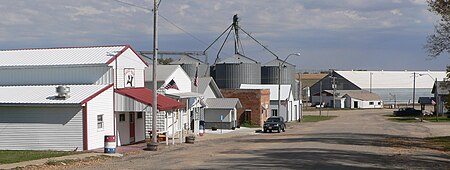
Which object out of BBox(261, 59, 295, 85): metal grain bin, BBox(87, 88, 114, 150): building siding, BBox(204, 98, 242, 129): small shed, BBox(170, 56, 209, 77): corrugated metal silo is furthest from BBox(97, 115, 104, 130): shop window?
BBox(261, 59, 295, 85): metal grain bin

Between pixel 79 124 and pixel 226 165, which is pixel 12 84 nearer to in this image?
pixel 79 124

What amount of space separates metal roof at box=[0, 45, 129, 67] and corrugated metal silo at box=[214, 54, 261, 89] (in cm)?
4137

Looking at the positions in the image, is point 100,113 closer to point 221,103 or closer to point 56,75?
point 56,75

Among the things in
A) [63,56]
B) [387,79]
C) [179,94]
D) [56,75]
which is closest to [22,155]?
[56,75]

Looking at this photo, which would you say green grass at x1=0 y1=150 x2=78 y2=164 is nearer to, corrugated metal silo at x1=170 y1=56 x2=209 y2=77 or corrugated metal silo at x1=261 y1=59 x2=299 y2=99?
corrugated metal silo at x1=170 y1=56 x2=209 y2=77

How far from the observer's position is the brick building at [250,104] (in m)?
68.2

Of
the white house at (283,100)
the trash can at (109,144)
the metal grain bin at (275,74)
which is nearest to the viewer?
the trash can at (109,144)

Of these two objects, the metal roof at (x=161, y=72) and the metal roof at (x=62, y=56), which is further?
the metal roof at (x=161, y=72)

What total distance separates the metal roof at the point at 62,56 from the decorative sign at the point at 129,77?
4.35 ft

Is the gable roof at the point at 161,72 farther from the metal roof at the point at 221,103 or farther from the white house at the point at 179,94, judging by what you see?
the metal roof at the point at 221,103

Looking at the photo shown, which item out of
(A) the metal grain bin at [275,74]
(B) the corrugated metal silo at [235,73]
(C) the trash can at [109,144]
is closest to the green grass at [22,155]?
(C) the trash can at [109,144]

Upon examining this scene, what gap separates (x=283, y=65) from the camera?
85250 mm

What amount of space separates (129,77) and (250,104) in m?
31.4

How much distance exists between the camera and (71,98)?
32.7m
